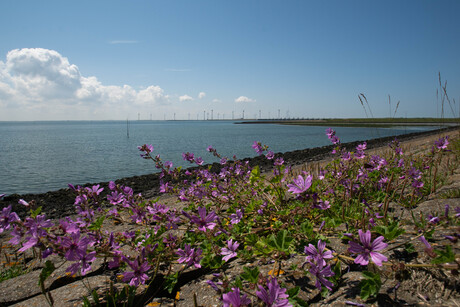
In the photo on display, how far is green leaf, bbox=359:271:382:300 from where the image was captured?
157cm

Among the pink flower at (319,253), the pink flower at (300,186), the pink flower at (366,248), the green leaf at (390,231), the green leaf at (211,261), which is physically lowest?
the green leaf at (211,261)

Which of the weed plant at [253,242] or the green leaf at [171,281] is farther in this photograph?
the green leaf at [171,281]

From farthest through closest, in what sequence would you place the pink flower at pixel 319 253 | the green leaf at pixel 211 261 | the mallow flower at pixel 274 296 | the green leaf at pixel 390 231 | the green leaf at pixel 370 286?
the green leaf at pixel 211 261 → the green leaf at pixel 390 231 → the pink flower at pixel 319 253 → the green leaf at pixel 370 286 → the mallow flower at pixel 274 296

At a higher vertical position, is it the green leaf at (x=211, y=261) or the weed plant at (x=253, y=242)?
the weed plant at (x=253, y=242)

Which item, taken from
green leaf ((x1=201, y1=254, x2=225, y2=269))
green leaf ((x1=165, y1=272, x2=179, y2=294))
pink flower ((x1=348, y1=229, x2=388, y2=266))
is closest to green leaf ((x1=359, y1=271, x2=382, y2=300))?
pink flower ((x1=348, y1=229, x2=388, y2=266))

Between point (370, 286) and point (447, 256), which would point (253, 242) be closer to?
point (370, 286)

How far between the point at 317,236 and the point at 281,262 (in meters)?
0.42

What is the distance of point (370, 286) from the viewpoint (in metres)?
1.59

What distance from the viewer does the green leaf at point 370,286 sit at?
5.15 feet

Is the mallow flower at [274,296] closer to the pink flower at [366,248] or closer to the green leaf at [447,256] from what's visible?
the pink flower at [366,248]

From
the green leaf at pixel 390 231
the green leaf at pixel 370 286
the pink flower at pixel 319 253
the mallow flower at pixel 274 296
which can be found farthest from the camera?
the green leaf at pixel 390 231

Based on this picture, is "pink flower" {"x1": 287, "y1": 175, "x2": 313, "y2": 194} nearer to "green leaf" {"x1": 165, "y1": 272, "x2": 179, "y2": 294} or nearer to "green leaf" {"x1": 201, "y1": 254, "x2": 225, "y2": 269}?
"green leaf" {"x1": 201, "y1": 254, "x2": 225, "y2": 269}

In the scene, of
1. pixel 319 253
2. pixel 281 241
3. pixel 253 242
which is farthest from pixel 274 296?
pixel 253 242

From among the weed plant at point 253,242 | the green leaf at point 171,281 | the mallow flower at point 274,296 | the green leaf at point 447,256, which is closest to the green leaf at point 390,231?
the weed plant at point 253,242
